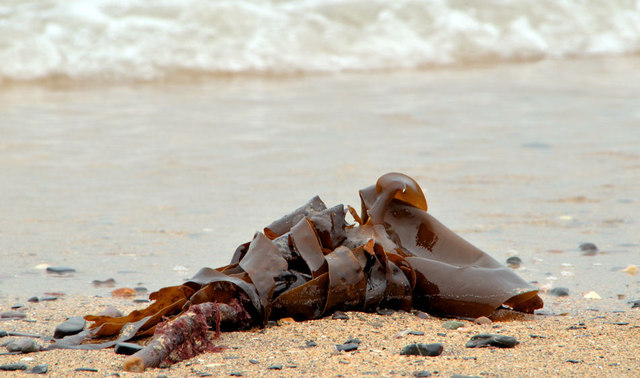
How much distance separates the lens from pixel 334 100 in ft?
24.6

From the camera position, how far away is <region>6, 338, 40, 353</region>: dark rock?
2.36 metres

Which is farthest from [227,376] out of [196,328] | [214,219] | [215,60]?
[215,60]

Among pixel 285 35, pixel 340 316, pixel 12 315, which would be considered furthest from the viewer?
pixel 285 35

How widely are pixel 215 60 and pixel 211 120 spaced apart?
2.95m

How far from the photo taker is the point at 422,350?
2.27 meters

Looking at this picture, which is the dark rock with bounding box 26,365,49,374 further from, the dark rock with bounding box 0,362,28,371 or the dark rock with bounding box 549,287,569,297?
the dark rock with bounding box 549,287,569,297

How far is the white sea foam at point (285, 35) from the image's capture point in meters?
9.10

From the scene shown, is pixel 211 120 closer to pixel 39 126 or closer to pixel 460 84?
pixel 39 126

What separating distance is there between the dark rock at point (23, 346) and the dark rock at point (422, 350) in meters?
1.06

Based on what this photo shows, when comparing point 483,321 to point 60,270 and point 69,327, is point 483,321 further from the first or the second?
point 60,270

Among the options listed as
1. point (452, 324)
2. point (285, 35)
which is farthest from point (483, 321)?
point (285, 35)

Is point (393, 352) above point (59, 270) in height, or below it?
above

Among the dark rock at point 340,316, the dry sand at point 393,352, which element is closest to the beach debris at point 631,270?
the dry sand at point 393,352

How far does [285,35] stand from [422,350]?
815 cm
